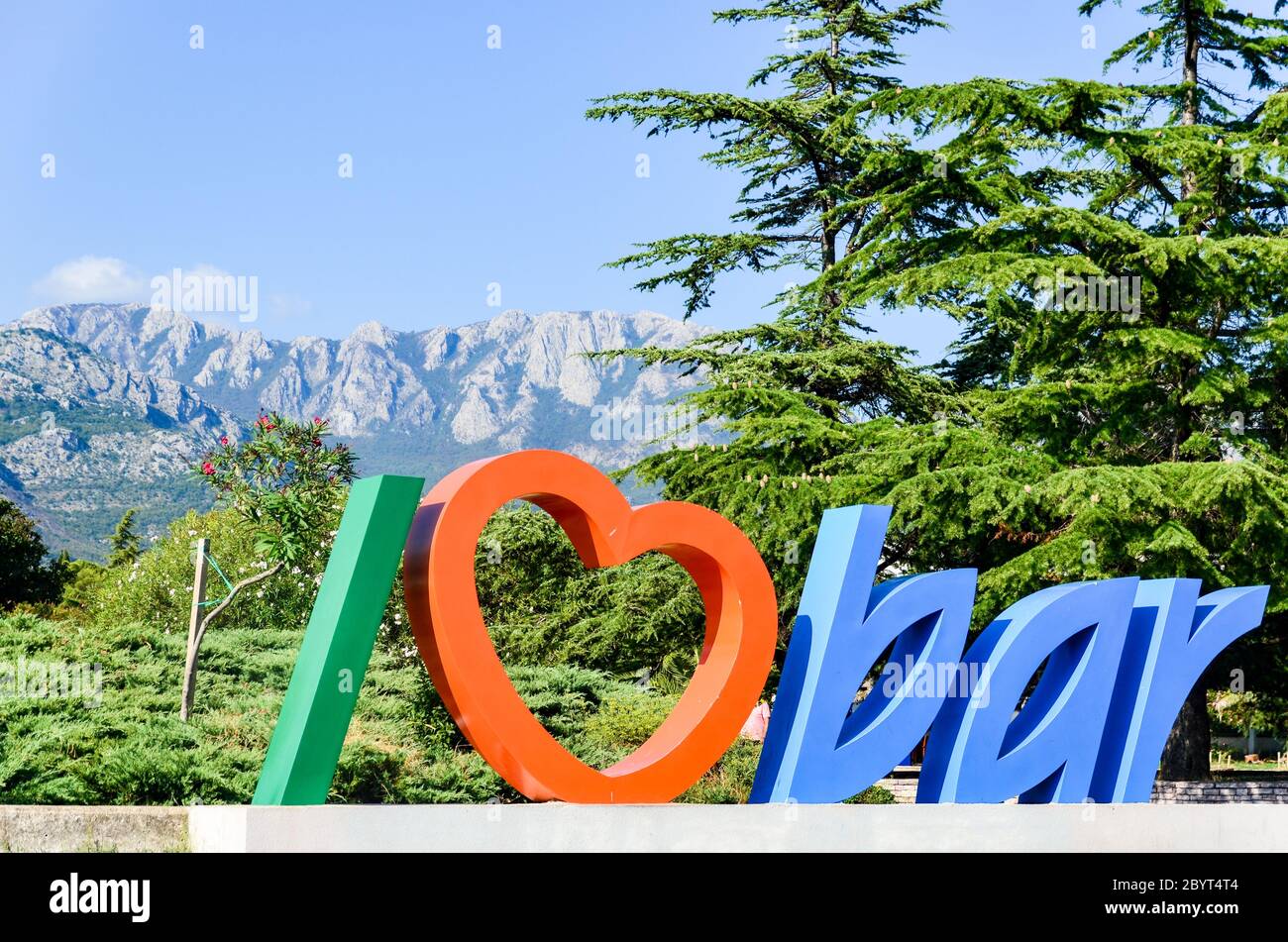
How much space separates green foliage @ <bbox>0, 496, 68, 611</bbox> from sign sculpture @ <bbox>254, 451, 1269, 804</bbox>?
38.6 metres

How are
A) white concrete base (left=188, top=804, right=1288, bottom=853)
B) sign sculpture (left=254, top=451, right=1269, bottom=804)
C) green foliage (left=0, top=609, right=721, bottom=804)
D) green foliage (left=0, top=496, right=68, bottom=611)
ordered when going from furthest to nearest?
green foliage (left=0, top=496, right=68, bottom=611) → green foliage (left=0, top=609, right=721, bottom=804) → sign sculpture (left=254, top=451, right=1269, bottom=804) → white concrete base (left=188, top=804, right=1288, bottom=853)

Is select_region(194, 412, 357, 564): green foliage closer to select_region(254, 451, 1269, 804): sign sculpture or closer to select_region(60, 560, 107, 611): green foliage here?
select_region(254, 451, 1269, 804): sign sculpture

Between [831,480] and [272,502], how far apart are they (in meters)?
8.63

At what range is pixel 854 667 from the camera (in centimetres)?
1080

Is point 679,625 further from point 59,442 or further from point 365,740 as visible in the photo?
point 59,442

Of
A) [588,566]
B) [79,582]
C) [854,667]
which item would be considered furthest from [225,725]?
[79,582]

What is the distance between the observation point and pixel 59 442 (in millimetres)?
164250

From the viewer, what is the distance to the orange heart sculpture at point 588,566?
938 centimetres

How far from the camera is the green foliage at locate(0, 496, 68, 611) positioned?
43.9 m

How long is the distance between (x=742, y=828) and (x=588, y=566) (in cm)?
241

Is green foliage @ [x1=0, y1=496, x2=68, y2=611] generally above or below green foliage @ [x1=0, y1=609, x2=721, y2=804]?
below

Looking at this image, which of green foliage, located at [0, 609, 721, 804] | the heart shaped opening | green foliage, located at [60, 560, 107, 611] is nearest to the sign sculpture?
green foliage, located at [0, 609, 721, 804]

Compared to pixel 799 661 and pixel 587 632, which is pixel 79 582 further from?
pixel 799 661
